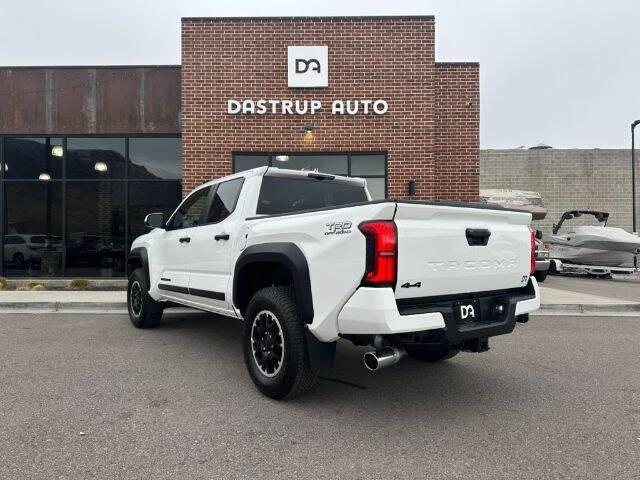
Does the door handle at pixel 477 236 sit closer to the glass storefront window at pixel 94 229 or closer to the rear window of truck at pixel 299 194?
the rear window of truck at pixel 299 194

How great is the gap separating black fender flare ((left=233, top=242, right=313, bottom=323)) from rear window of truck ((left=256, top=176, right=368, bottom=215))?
718 mm

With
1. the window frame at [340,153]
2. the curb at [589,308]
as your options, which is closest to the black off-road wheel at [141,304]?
the window frame at [340,153]

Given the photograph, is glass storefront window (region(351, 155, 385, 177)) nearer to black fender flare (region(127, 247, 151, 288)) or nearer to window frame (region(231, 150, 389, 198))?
window frame (region(231, 150, 389, 198))

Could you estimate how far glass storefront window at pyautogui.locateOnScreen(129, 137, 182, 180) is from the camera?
12.1 meters

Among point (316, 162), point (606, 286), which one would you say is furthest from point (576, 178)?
point (316, 162)

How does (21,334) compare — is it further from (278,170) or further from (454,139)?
(454,139)

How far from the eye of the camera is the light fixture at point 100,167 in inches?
480

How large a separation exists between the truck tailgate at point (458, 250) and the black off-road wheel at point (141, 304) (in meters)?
4.32

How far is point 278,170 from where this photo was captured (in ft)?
15.4

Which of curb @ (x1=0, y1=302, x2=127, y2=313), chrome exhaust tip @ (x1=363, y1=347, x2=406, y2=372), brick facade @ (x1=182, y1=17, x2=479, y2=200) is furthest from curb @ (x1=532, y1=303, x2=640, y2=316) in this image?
curb @ (x1=0, y1=302, x2=127, y2=313)

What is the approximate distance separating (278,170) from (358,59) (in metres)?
7.24

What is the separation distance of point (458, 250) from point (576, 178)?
21.2 metres

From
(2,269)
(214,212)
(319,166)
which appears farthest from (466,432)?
(2,269)

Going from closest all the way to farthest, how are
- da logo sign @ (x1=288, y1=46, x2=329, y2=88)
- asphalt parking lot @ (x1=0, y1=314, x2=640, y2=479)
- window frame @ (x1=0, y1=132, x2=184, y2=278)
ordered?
asphalt parking lot @ (x1=0, y1=314, x2=640, y2=479)
da logo sign @ (x1=288, y1=46, x2=329, y2=88)
window frame @ (x1=0, y1=132, x2=184, y2=278)
